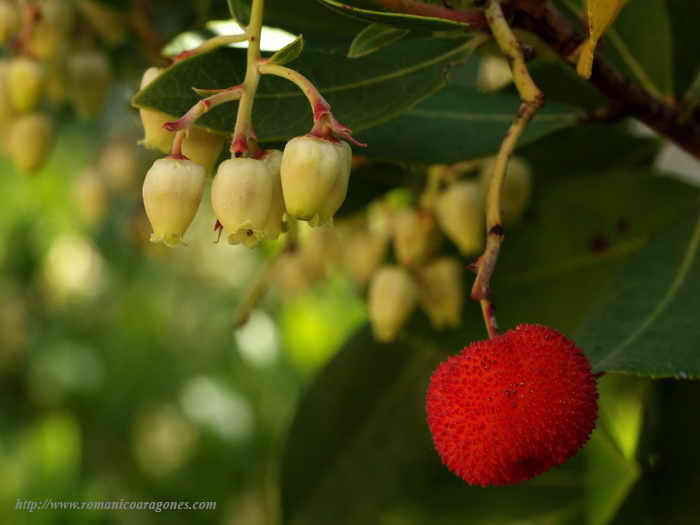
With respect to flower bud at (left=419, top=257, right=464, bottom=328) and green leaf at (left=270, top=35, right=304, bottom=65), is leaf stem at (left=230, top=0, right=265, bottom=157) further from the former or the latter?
flower bud at (left=419, top=257, right=464, bottom=328)

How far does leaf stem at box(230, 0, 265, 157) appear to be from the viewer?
68 cm

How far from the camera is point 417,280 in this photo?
3.78ft

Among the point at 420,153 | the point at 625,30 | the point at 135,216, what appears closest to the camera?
the point at 420,153

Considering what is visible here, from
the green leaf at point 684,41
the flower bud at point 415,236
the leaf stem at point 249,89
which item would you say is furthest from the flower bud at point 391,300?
the leaf stem at point 249,89

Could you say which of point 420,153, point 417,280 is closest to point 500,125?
point 420,153

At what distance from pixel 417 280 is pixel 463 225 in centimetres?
9

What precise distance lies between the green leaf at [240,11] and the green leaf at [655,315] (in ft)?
1.24

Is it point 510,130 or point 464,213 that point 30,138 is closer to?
point 464,213

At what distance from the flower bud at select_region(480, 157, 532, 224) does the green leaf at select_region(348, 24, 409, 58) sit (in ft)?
1.18

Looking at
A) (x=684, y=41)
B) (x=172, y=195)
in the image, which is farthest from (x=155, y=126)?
(x=684, y=41)

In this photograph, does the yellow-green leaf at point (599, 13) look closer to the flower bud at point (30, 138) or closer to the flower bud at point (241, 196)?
the flower bud at point (241, 196)

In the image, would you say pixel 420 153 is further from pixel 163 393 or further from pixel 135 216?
pixel 163 393

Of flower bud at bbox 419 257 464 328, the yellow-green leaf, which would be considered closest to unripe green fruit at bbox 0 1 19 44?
flower bud at bbox 419 257 464 328

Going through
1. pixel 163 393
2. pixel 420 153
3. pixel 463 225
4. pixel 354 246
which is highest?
pixel 420 153
